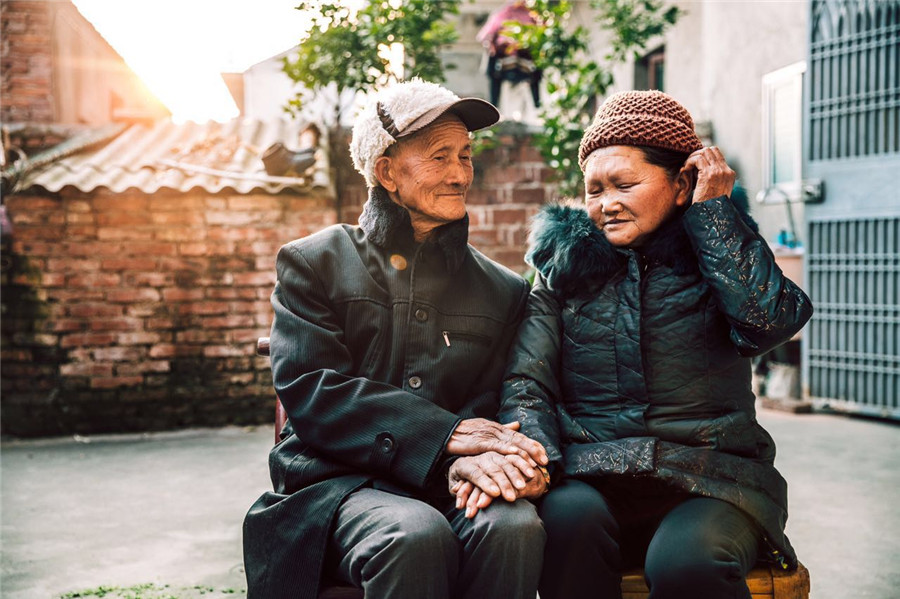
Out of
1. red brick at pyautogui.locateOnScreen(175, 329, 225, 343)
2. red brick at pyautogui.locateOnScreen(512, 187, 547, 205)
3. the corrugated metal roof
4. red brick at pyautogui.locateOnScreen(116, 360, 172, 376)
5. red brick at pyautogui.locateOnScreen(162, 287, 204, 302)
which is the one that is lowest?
red brick at pyautogui.locateOnScreen(116, 360, 172, 376)

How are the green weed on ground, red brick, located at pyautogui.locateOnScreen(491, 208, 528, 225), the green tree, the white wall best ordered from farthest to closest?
the white wall < red brick, located at pyautogui.locateOnScreen(491, 208, 528, 225) < the green tree < the green weed on ground

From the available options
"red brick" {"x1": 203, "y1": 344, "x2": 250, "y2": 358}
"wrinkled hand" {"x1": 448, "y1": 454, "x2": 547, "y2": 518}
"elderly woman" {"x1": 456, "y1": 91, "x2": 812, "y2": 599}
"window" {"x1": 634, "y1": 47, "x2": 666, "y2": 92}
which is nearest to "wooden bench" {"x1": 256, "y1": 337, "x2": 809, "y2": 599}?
"elderly woman" {"x1": 456, "y1": 91, "x2": 812, "y2": 599}

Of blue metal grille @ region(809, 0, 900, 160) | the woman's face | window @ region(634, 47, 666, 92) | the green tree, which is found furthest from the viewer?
window @ region(634, 47, 666, 92)

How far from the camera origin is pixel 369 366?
2.24m

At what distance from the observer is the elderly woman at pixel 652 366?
1909 mm

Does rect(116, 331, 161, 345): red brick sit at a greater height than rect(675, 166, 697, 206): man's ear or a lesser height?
lesser

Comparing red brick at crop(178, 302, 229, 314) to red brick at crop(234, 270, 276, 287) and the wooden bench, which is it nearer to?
red brick at crop(234, 270, 276, 287)

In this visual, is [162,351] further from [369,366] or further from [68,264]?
[369,366]

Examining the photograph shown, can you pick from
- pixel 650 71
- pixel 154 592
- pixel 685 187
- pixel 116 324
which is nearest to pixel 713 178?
pixel 685 187

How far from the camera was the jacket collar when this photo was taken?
234cm

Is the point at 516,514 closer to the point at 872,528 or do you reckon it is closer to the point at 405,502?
the point at 405,502

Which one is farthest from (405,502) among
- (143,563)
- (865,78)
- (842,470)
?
(865,78)

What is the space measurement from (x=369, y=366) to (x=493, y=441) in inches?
17.0

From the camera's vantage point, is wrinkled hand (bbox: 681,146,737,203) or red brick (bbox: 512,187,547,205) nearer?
wrinkled hand (bbox: 681,146,737,203)
